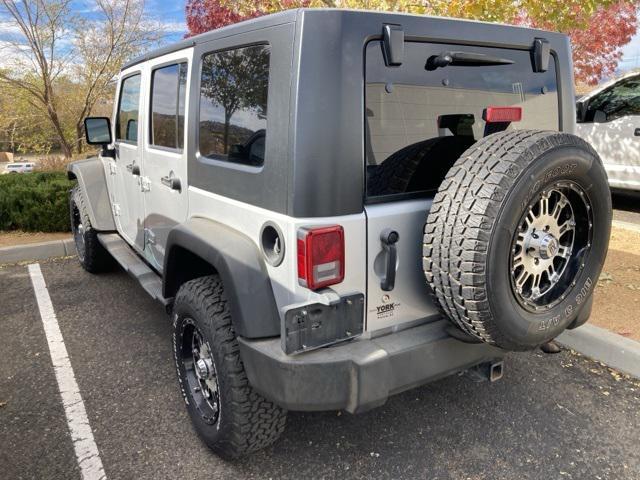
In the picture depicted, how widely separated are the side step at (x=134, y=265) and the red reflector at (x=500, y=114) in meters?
1.95

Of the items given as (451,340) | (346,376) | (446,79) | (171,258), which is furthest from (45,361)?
(446,79)

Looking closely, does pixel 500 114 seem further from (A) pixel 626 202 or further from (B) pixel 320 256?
(A) pixel 626 202

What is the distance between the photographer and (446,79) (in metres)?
2.24

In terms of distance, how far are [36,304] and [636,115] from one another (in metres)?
7.57

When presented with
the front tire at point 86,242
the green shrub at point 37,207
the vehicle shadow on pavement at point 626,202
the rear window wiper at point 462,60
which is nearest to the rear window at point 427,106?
the rear window wiper at point 462,60

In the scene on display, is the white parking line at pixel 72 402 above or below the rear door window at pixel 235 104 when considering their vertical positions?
below

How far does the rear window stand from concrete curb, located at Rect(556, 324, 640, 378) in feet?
5.59

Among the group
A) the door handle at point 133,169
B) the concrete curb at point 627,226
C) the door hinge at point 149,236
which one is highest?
the door handle at point 133,169

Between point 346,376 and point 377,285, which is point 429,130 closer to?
point 377,285

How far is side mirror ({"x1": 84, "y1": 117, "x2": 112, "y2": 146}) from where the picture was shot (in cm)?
439

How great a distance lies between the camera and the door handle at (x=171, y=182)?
2900mm

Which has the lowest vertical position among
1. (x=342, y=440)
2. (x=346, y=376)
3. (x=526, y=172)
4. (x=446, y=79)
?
(x=342, y=440)

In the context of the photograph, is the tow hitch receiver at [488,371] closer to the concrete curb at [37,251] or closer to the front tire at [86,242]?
the front tire at [86,242]

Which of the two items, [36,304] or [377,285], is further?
[36,304]
